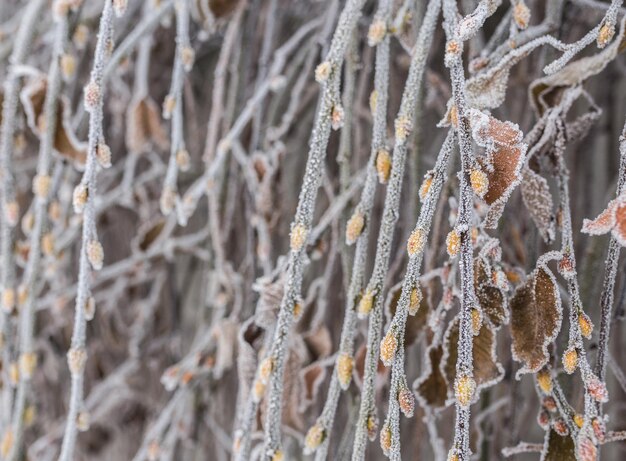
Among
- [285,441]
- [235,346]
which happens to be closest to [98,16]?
[235,346]

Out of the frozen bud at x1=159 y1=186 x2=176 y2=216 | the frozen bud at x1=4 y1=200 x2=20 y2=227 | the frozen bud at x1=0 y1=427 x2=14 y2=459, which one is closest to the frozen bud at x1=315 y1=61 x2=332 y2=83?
the frozen bud at x1=159 y1=186 x2=176 y2=216

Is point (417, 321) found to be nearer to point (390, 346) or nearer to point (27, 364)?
point (390, 346)

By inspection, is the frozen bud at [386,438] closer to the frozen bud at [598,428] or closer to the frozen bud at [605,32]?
the frozen bud at [598,428]

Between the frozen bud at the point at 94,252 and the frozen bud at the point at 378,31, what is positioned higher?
the frozen bud at the point at 378,31

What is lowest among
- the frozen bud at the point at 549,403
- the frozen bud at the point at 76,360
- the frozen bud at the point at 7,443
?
the frozen bud at the point at 7,443

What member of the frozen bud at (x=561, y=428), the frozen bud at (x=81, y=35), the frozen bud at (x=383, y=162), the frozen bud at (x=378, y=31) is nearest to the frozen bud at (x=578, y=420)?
the frozen bud at (x=561, y=428)

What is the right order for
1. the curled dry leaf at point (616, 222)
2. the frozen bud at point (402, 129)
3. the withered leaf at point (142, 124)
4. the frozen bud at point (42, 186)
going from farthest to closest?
1. the withered leaf at point (142, 124)
2. the frozen bud at point (42, 186)
3. the frozen bud at point (402, 129)
4. the curled dry leaf at point (616, 222)

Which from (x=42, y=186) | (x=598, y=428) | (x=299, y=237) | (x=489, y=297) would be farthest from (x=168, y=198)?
(x=598, y=428)

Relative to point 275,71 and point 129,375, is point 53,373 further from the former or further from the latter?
point 275,71

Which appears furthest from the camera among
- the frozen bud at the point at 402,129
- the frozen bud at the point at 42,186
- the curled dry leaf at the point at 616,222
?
the frozen bud at the point at 42,186
